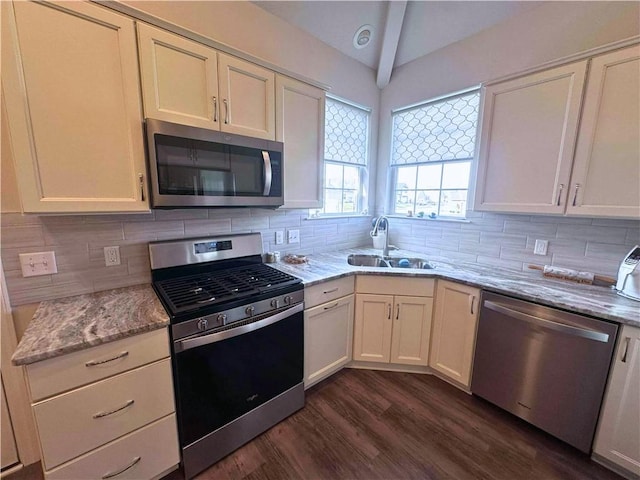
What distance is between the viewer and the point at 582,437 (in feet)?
4.85

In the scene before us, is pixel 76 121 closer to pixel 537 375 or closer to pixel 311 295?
pixel 311 295

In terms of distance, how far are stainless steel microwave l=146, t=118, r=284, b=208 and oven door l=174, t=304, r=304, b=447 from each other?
71cm

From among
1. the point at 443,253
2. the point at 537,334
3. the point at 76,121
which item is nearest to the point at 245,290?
the point at 76,121

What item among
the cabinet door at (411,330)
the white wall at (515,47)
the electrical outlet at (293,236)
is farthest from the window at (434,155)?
the electrical outlet at (293,236)

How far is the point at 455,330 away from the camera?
1.96m

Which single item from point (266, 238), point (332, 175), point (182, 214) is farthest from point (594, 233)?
point (182, 214)

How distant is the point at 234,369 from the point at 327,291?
2.53 feet

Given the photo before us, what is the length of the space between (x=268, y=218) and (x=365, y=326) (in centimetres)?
119

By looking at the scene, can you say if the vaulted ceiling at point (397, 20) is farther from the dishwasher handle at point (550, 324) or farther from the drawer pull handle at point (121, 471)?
the drawer pull handle at point (121, 471)

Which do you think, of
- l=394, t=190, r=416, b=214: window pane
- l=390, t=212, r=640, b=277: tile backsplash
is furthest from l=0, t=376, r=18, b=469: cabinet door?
l=394, t=190, r=416, b=214: window pane

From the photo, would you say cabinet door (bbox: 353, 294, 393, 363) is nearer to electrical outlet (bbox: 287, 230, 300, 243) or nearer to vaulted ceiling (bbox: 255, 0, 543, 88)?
electrical outlet (bbox: 287, 230, 300, 243)

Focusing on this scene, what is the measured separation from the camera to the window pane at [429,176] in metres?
2.60

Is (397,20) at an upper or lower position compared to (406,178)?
upper

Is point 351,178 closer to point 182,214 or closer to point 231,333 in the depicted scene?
point 182,214
